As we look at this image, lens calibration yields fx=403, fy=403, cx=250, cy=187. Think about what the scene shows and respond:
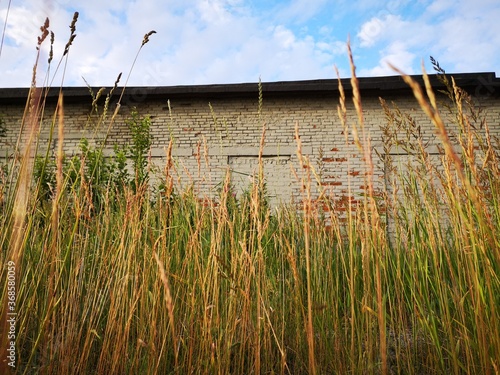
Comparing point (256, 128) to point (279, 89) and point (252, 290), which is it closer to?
point (279, 89)

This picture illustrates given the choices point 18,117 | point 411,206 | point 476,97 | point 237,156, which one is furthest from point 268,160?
point 411,206

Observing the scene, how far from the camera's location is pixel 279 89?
9500 mm

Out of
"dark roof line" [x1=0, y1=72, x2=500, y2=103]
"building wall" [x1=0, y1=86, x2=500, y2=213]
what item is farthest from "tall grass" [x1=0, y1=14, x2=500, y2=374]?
"dark roof line" [x1=0, y1=72, x2=500, y2=103]

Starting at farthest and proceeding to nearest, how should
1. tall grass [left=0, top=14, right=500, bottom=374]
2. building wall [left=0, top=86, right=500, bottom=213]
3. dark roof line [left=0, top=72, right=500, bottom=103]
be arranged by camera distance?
building wall [left=0, top=86, right=500, bottom=213] → dark roof line [left=0, top=72, right=500, bottom=103] → tall grass [left=0, top=14, right=500, bottom=374]

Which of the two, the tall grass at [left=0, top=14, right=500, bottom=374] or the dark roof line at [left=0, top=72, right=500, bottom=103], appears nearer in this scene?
the tall grass at [left=0, top=14, right=500, bottom=374]

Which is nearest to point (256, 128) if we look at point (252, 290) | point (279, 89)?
point (279, 89)

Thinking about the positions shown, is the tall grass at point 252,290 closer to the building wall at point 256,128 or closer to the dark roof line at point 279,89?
the building wall at point 256,128

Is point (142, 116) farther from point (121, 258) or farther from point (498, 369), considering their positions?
point (498, 369)

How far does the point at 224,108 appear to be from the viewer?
9.95 m

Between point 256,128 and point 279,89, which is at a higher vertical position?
point 279,89

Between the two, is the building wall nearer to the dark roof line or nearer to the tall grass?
the dark roof line

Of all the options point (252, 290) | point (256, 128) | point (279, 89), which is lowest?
point (252, 290)

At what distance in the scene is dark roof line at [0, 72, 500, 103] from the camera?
9.10m

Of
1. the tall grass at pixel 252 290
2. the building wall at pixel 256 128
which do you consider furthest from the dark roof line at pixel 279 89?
the tall grass at pixel 252 290
